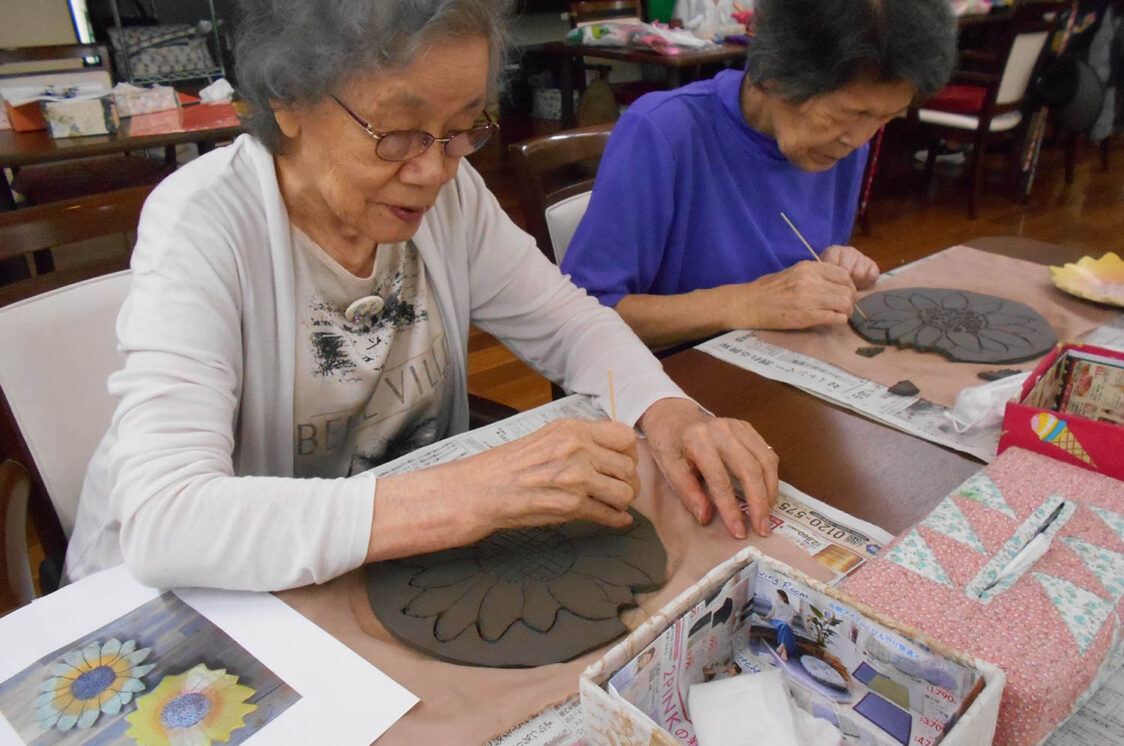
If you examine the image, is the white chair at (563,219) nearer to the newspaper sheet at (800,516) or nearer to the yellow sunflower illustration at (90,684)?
the newspaper sheet at (800,516)

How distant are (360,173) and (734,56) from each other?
352cm

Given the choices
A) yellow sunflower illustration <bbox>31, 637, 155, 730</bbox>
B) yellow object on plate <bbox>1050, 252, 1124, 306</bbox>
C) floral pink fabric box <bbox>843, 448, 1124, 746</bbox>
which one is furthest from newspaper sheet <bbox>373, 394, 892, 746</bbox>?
yellow object on plate <bbox>1050, 252, 1124, 306</bbox>

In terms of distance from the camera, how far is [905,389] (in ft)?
3.76

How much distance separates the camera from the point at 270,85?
3.04 feet

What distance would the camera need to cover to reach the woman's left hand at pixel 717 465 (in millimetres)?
893

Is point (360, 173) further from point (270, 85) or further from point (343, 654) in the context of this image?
point (343, 654)

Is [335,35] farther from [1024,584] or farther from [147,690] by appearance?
[1024,584]

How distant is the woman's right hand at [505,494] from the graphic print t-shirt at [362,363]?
1.06 feet

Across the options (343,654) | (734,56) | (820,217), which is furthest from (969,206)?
(343,654)

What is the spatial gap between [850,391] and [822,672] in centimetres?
60

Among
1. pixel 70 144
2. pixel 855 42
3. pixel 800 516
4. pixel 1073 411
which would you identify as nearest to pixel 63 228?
pixel 800 516

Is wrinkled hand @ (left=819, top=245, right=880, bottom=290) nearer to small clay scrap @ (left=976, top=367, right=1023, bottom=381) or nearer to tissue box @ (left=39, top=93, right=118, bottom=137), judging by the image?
small clay scrap @ (left=976, top=367, right=1023, bottom=381)

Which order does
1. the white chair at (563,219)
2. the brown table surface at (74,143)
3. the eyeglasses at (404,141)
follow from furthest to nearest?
the brown table surface at (74,143), the white chair at (563,219), the eyeglasses at (404,141)

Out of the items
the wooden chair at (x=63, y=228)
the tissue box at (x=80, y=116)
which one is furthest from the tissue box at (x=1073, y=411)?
the tissue box at (x=80, y=116)
